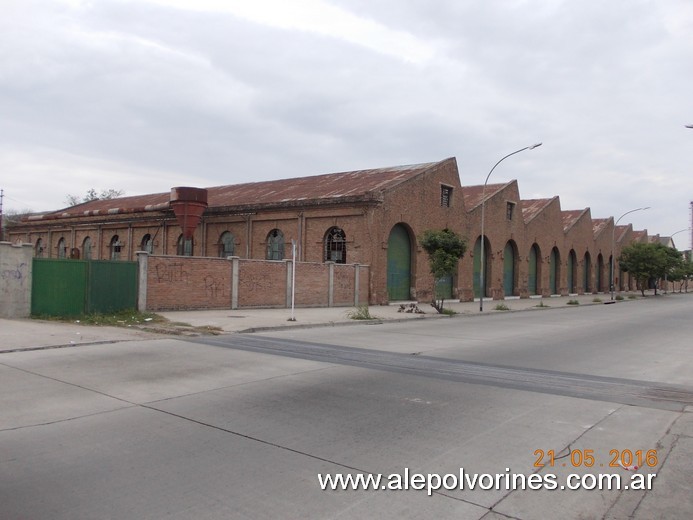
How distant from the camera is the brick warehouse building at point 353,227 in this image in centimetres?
2967

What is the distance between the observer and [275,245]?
3266cm

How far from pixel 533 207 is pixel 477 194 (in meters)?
11.0

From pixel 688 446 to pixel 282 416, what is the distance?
435 centimetres

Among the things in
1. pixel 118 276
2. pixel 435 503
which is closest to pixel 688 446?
pixel 435 503

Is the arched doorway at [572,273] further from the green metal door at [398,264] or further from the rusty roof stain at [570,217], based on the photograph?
the green metal door at [398,264]

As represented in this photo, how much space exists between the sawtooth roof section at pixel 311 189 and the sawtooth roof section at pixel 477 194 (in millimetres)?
6883

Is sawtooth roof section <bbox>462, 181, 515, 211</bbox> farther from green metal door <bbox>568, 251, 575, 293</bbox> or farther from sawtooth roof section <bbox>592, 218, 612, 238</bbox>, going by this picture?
sawtooth roof section <bbox>592, 218, 612, 238</bbox>

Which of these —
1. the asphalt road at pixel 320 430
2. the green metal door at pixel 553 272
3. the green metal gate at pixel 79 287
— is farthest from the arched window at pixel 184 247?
the green metal door at pixel 553 272

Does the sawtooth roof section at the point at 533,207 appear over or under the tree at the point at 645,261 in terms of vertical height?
over

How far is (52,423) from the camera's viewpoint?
6012 millimetres

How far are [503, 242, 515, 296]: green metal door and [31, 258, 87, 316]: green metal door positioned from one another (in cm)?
3281

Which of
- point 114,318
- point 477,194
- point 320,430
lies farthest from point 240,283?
point 477,194

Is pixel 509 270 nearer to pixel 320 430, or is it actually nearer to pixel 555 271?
pixel 555 271

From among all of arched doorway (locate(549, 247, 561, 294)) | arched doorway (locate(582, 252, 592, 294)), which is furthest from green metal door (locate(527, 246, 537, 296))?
arched doorway (locate(582, 252, 592, 294))
